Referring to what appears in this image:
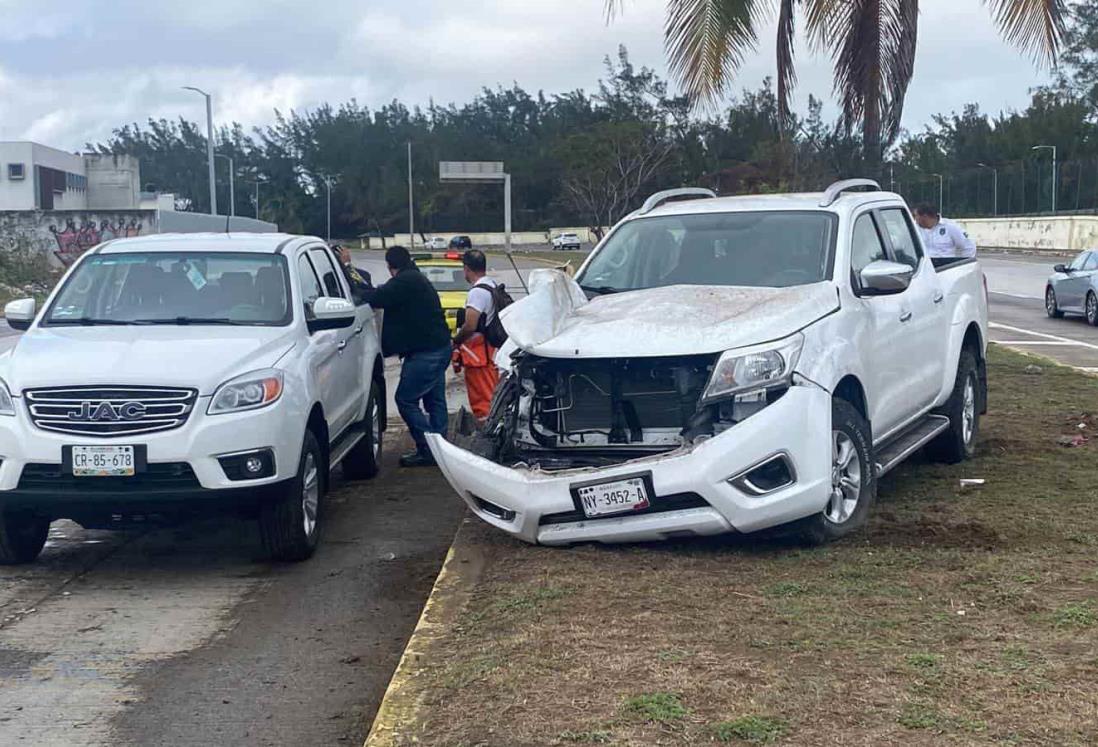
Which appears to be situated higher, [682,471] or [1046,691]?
[682,471]

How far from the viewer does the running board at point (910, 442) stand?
294 inches

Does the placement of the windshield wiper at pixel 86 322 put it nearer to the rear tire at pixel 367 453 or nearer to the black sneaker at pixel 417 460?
the rear tire at pixel 367 453

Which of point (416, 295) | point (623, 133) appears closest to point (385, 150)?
point (623, 133)

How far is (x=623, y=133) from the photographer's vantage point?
47656mm

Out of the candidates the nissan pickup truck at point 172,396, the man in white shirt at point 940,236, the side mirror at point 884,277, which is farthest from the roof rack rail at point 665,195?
the man in white shirt at point 940,236

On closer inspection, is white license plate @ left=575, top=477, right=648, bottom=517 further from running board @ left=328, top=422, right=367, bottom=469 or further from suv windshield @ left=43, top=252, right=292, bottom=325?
suv windshield @ left=43, top=252, right=292, bottom=325

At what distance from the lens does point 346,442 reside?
30.1 feet

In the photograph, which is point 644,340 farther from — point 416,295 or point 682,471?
point 416,295

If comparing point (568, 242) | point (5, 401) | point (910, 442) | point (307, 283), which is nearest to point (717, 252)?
point (910, 442)

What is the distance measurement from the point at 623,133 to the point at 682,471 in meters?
42.5

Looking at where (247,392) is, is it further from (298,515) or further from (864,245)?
(864,245)

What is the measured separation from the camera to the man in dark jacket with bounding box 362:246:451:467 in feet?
A: 33.2

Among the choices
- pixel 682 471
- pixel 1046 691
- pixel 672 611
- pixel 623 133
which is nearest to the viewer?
pixel 1046 691

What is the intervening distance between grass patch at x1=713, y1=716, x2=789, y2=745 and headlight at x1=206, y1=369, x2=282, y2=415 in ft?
12.2
